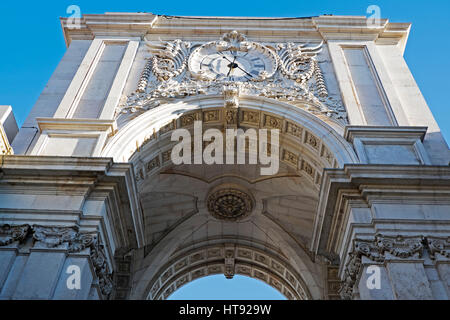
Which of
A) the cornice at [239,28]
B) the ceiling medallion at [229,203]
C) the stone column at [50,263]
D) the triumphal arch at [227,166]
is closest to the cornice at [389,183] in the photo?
the triumphal arch at [227,166]

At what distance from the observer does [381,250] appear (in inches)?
348

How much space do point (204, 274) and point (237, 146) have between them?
259 inches

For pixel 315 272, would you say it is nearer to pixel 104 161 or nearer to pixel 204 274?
pixel 204 274

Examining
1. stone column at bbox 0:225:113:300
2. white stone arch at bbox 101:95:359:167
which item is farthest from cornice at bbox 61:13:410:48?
stone column at bbox 0:225:113:300

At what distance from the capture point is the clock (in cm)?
1413

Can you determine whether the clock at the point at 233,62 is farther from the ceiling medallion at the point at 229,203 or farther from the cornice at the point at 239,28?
the ceiling medallion at the point at 229,203

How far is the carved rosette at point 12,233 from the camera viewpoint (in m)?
8.86

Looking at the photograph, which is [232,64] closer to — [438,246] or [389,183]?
[389,183]

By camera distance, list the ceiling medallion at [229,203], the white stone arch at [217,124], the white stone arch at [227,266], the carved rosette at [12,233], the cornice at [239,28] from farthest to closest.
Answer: the white stone arch at [227,266], the ceiling medallion at [229,203], the cornice at [239,28], the white stone arch at [217,124], the carved rosette at [12,233]

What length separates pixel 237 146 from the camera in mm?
13898

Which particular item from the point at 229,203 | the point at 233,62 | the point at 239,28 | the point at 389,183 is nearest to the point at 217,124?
the point at 233,62

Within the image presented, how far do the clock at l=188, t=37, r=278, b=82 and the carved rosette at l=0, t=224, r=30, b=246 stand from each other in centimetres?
698

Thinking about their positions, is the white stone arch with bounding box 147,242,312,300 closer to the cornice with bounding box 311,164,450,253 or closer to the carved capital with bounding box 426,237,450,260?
the cornice with bounding box 311,164,450,253

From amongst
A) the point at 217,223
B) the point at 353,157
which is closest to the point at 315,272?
the point at 217,223
